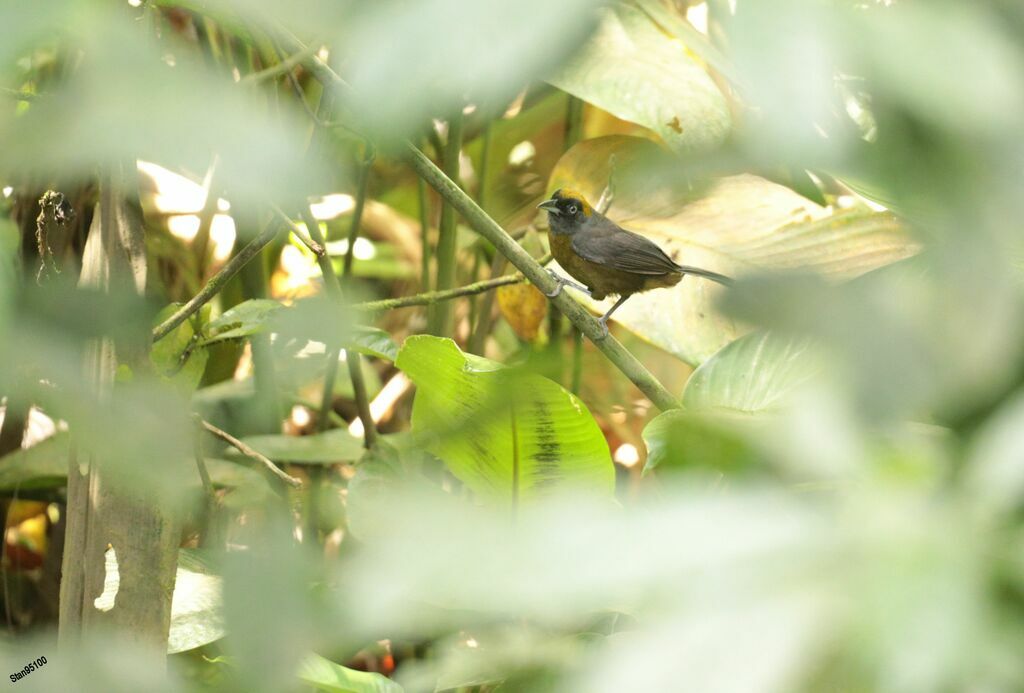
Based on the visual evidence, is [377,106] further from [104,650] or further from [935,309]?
[104,650]

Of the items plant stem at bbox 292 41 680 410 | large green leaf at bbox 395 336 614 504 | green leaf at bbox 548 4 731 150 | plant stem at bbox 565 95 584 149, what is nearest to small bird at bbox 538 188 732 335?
plant stem at bbox 565 95 584 149

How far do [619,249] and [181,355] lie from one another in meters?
0.93

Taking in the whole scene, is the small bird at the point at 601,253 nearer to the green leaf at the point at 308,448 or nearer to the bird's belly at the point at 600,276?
the bird's belly at the point at 600,276

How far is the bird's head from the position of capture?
1.99 meters

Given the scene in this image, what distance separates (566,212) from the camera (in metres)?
2.02

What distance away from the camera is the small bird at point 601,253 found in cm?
182

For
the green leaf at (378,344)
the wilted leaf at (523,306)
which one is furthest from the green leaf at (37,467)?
the wilted leaf at (523,306)

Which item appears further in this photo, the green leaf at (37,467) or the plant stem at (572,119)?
the plant stem at (572,119)

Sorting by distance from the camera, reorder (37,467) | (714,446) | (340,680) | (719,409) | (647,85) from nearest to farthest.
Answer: (714,446) < (719,409) < (340,680) < (647,85) < (37,467)

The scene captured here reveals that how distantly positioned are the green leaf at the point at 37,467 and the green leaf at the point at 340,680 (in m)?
0.81

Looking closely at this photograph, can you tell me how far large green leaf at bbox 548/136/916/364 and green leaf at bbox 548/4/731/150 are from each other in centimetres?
6

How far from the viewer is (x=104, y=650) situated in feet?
1.32

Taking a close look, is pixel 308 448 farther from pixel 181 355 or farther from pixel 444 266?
pixel 181 355

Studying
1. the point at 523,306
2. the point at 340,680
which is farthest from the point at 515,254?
the point at 523,306
